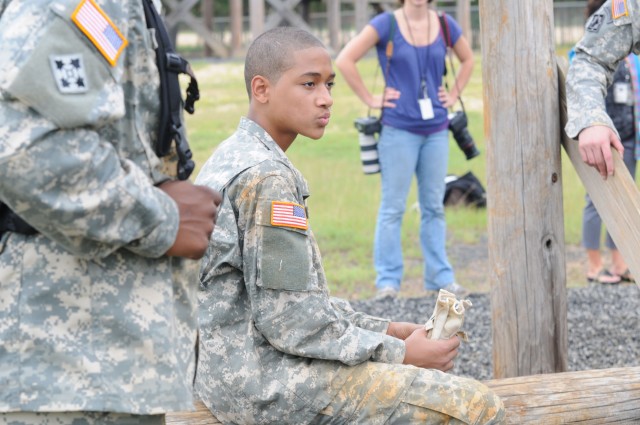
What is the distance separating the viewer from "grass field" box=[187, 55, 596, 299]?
8906 millimetres

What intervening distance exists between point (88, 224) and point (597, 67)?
251cm

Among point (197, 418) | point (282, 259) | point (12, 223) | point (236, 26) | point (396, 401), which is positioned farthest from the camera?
point (236, 26)

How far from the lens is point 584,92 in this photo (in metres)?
3.96

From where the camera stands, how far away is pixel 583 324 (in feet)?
21.4

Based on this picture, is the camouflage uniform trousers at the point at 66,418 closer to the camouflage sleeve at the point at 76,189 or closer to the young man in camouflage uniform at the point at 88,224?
the young man in camouflage uniform at the point at 88,224

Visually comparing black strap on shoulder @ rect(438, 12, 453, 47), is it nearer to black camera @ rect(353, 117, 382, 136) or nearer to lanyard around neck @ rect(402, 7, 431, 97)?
lanyard around neck @ rect(402, 7, 431, 97)

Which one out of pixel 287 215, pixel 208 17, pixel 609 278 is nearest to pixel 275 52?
pixel 287 215

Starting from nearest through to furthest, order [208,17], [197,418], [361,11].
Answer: [197,418], [361,11], [208,17]

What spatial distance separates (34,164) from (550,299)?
272cm

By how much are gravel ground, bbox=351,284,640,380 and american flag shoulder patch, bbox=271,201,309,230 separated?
9.37 ft

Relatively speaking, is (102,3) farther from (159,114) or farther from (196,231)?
(196,231)

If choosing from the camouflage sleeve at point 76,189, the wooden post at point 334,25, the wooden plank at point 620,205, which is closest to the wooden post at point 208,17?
the wooden post at point 334,25

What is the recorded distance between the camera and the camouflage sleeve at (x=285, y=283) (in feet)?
9.57

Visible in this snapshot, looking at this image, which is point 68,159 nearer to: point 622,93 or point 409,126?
point 409,126
